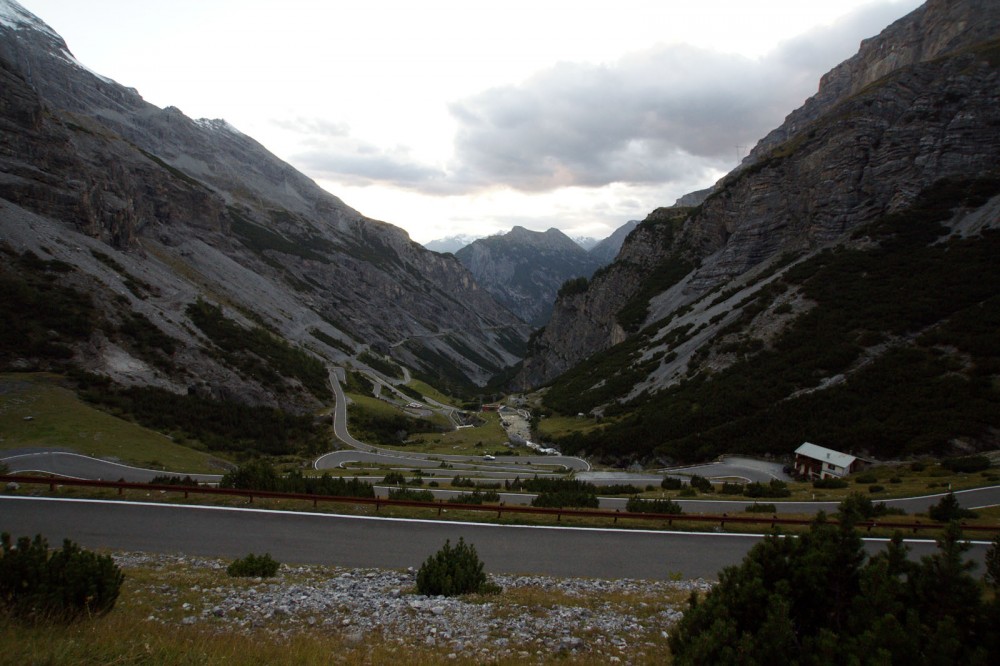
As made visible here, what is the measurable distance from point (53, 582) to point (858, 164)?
3772 inches

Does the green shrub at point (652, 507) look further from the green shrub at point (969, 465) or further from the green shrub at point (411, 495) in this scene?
the green shrub at point (969, 465)

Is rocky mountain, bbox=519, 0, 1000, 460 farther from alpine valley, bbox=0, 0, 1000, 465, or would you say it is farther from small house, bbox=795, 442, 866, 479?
small house, bbox=795, 442, 866, 479

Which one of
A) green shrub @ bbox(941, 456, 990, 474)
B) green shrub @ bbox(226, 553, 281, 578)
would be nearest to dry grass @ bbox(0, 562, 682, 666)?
green shrub @ bbox(226, 553, 281, 578)

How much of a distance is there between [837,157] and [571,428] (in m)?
61.5

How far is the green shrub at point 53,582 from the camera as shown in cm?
714

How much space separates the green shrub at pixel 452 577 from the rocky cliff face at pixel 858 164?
80.5 m

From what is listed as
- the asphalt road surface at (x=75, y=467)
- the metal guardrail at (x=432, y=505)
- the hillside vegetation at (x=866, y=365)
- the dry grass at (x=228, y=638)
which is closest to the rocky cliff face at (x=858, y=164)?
the hillside vegetation at (x=866, y=365)

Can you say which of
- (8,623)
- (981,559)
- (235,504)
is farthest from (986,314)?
(8,623)

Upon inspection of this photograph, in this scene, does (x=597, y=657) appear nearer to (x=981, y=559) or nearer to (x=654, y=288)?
(x=981, y=559)

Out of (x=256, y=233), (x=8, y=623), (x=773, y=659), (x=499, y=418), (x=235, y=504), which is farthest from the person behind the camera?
(x=256, y=233)

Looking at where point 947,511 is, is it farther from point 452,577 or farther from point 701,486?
point 452,577

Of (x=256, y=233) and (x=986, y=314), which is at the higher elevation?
(x=256, y=233)

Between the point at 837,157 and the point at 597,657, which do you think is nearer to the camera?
the point at 597,657

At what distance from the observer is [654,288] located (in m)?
115
